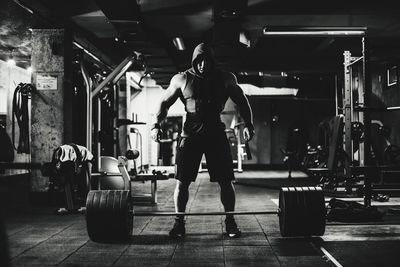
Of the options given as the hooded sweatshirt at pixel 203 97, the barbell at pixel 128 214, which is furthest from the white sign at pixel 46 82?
the barbell at pixel 128 214

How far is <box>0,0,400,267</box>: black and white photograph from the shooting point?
9.76 ft

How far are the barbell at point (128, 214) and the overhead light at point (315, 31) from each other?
4.35m

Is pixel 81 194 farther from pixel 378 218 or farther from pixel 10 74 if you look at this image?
pixel 10 74

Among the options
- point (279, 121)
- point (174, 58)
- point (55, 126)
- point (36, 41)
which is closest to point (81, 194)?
point (55, 126)

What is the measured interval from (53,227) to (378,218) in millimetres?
2849

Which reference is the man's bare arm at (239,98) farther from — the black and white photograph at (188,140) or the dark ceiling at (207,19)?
the dark ceiling at (207,19)

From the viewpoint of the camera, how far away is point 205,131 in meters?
3.29

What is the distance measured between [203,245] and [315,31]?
4957mm

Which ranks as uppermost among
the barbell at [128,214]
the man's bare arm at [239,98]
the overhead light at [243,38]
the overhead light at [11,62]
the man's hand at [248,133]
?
the overhead light at [11,62]

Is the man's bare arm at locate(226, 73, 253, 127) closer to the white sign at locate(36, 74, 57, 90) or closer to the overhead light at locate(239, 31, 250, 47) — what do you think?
the white sign at locate(36, 74, 57, 90)

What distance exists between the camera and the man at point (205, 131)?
3.28m

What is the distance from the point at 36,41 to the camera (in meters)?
5.48

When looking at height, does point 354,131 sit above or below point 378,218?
above

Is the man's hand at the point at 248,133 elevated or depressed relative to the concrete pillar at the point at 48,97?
depressed
